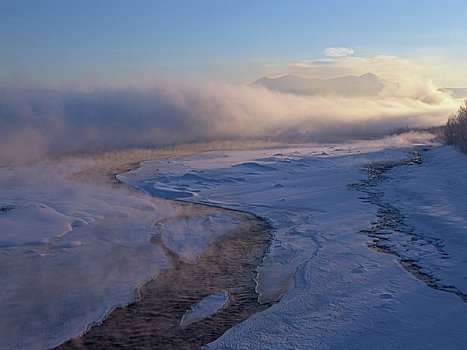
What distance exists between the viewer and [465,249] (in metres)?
→ 9.71

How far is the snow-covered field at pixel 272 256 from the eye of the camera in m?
6.66

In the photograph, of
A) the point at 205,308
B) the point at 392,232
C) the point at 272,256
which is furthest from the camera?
the point at 392,232

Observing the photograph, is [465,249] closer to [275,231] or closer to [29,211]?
[275,231]

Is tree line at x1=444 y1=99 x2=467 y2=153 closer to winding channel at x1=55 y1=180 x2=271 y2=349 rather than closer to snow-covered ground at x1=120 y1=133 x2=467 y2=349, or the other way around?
snow-covered ground at x1=120 y1=133 x2=467 y2=349

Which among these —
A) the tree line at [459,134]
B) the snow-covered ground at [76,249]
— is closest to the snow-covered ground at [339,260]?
the snow-covered ground at [76,249]

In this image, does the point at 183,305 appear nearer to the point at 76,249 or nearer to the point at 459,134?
the point at 76,249

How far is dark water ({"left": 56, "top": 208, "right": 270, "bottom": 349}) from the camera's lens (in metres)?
6.61

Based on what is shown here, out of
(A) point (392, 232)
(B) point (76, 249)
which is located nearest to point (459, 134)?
(A) point (392, 232)

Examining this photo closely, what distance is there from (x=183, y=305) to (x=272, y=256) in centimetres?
281

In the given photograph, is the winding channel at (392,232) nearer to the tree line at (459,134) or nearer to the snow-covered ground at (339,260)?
the snow-covered ground at (339,260)

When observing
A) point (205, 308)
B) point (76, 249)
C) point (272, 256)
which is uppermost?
point (76, 249)

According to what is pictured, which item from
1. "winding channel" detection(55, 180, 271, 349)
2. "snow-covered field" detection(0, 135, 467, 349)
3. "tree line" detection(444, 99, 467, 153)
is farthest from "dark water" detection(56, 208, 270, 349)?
"tree line" detection(444, 99, 467, 153)

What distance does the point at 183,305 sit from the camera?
25.4 ft

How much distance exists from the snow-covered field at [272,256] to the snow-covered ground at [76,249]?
3cm
